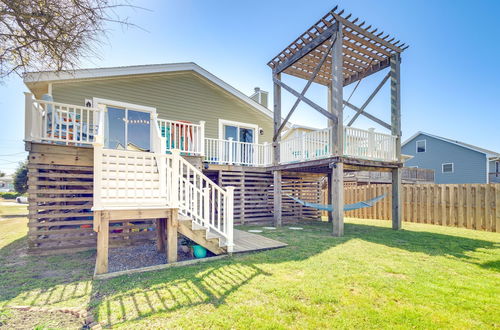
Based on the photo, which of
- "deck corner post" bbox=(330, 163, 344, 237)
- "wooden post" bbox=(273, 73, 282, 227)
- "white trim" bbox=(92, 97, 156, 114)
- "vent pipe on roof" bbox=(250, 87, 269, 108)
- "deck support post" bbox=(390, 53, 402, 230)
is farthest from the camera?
"vent pipe on roof" bbox=(250, 87, 269, 108)

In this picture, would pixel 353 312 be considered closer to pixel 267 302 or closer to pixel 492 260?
pixel 267 302

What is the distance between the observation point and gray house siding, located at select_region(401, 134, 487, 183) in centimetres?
1866

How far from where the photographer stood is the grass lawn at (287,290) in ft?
7.51

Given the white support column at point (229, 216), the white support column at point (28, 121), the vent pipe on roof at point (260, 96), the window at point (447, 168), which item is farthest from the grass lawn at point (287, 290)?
the window at point (447, 168)

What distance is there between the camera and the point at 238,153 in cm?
912

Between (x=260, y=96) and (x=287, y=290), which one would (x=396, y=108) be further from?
(x=260, y=96)

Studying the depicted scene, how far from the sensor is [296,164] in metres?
7.77

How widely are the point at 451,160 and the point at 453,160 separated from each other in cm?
13

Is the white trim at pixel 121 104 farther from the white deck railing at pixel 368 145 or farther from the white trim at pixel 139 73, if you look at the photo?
the white deck railing at pixel 368 145

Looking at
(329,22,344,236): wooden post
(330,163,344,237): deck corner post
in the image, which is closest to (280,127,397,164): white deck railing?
(329,22,344,236): wooden post

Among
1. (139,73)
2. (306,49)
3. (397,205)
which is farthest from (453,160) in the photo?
(139,73)

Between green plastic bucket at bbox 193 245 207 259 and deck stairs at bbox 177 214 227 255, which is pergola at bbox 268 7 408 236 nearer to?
deck stairs at bbox 177 214 227 255

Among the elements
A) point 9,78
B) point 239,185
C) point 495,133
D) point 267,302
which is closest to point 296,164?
point 239,185

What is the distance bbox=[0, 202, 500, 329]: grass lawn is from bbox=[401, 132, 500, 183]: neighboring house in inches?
741
